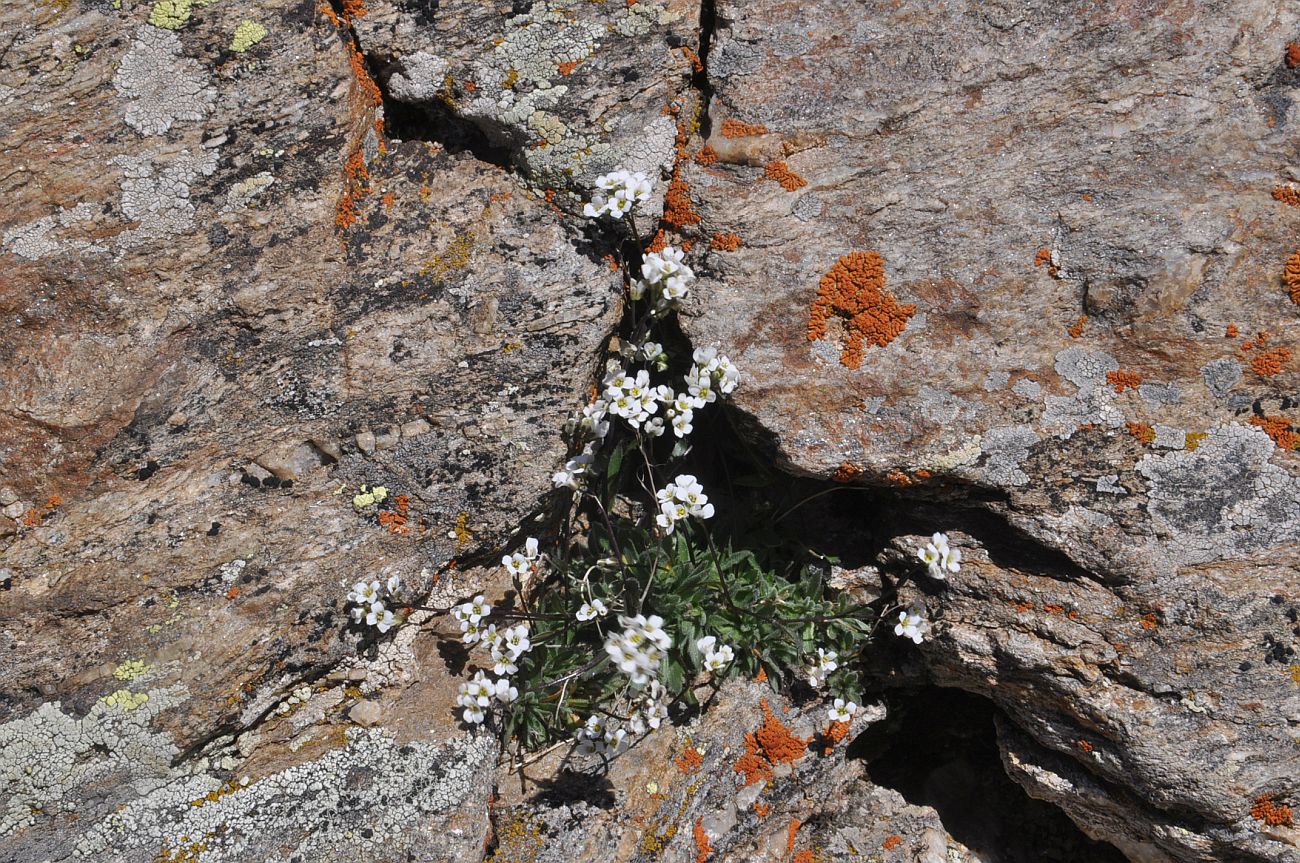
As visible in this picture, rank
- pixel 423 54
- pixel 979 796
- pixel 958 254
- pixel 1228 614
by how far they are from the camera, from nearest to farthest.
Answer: pixel 1228 614 < pixel 958 254 < pixel 423 54 < pixel 979 796

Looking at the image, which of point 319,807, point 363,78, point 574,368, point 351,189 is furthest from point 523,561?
point 363,78

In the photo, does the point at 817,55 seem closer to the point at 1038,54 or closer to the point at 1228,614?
the point at 1038,54

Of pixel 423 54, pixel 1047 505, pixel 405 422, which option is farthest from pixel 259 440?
pixel 1047 505

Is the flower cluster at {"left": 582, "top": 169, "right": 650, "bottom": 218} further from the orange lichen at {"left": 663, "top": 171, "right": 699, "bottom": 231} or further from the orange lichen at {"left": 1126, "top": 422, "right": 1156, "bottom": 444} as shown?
the orange lichen at {"left": 1126, "top": 422, "right": 1156, "bottom": 444}

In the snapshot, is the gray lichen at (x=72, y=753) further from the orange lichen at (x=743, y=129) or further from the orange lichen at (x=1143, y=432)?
the orange lichen at (x=1143, y=432)

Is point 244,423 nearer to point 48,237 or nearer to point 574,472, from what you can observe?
point 48,237

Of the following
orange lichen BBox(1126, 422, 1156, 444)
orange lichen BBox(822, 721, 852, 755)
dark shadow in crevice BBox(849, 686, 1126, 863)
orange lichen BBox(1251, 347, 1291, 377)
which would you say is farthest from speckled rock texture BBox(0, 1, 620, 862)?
orange lichen BBox(1251, 347, 1291, 377)

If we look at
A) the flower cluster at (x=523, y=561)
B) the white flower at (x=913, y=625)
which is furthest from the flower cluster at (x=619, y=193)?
the white flower at (x=913, y=625)
